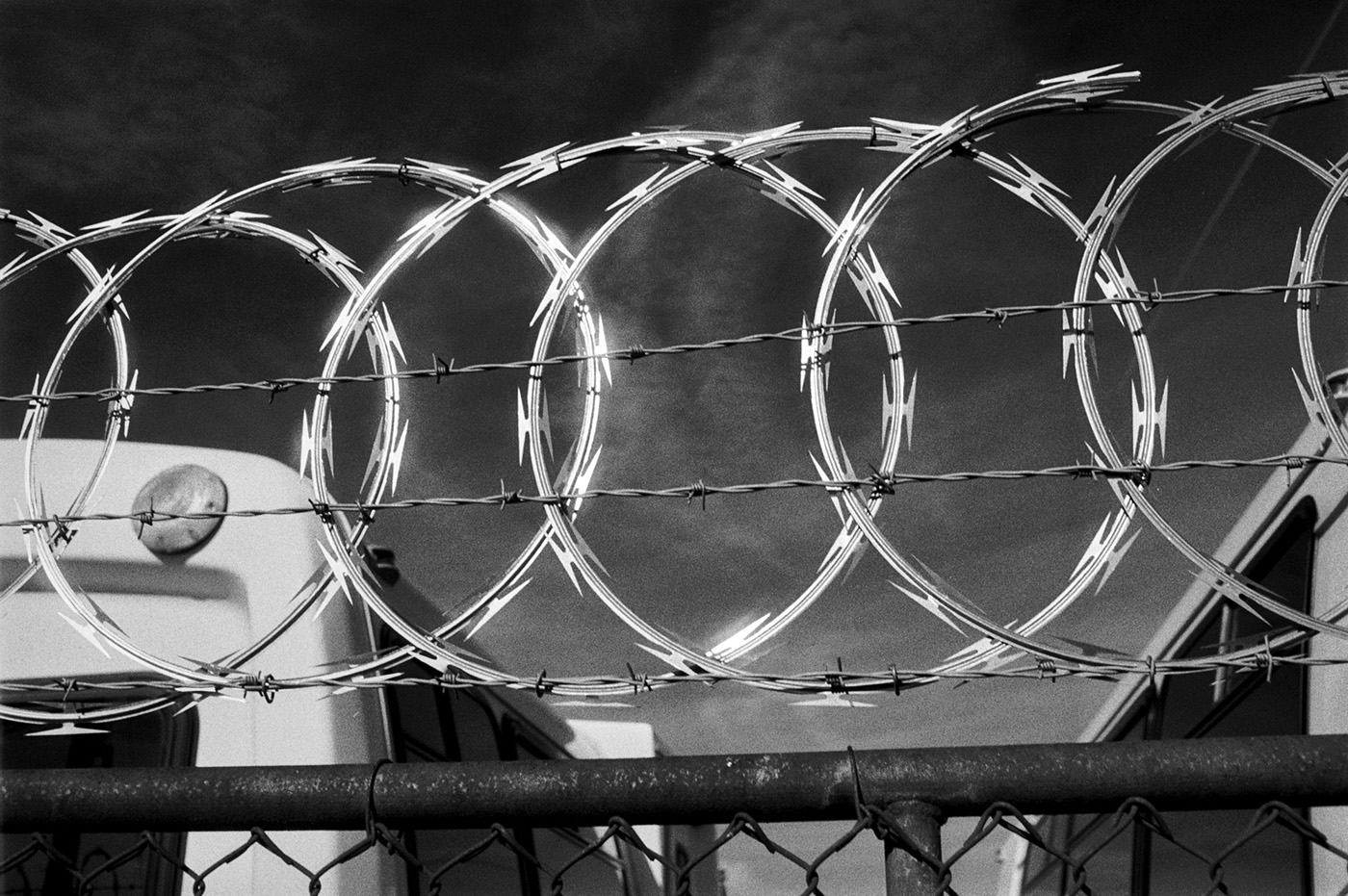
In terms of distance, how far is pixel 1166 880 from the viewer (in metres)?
2.31

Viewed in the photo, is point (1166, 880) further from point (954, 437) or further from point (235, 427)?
point (235, 427)

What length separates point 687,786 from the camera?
31.2 inches

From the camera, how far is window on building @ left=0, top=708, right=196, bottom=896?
1851 mm

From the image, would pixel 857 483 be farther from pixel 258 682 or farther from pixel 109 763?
pixel 109 763

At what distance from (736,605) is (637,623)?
5.36 feet

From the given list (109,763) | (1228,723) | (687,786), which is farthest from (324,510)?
(1228,723)

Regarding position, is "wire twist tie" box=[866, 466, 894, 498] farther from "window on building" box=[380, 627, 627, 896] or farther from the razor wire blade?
"window on building" box=[380, 627, 627, 896]

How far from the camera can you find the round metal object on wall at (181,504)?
2068 millimetres

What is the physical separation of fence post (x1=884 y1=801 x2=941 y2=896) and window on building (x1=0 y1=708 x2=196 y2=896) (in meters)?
1.39

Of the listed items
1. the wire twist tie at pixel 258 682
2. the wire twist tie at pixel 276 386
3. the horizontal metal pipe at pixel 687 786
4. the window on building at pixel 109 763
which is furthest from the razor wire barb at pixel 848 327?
the horizontal metal pipe at pixel 687 786

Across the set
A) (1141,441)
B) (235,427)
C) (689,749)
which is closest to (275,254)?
(235,427)

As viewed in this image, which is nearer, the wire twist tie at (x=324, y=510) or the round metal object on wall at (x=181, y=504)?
the wire twist tie at (x=324, y=510)

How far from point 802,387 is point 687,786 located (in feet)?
3.91

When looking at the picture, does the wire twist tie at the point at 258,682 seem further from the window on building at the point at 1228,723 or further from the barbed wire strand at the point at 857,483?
the window on building at the point at 1228,723
